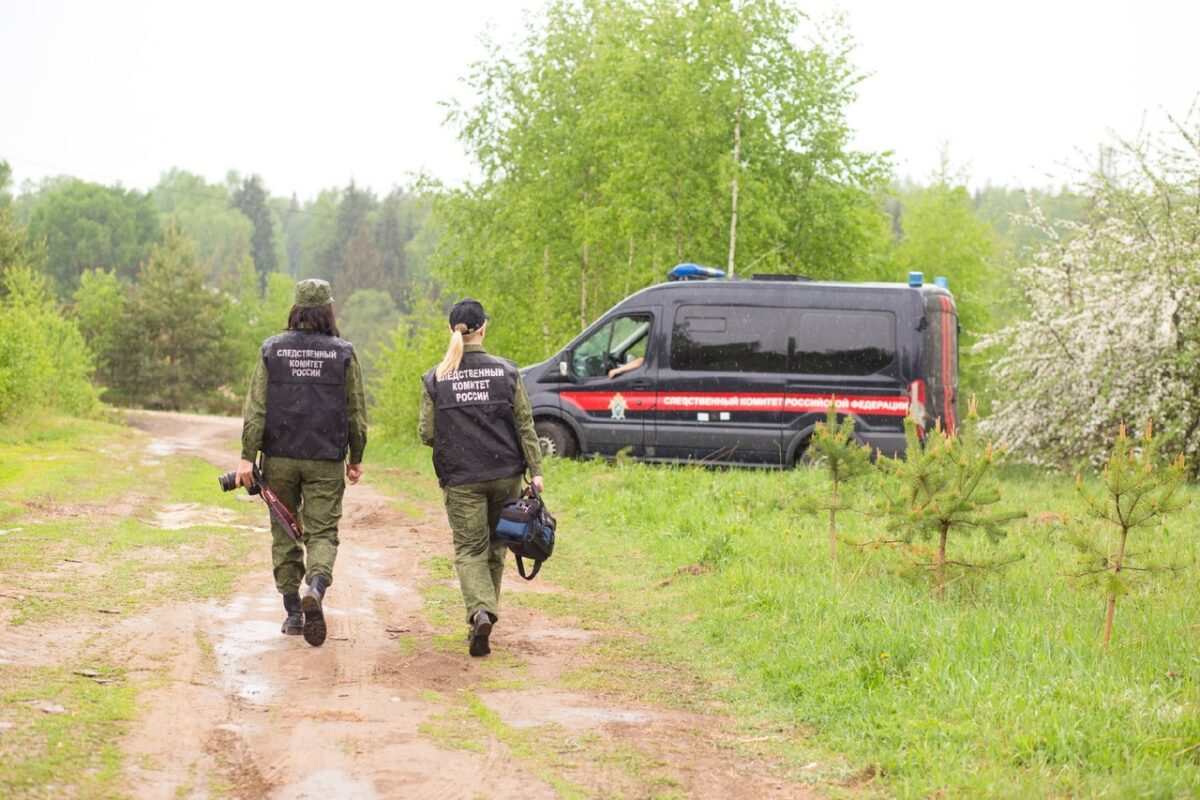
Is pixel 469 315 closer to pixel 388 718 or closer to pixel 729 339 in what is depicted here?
pixel 388 718

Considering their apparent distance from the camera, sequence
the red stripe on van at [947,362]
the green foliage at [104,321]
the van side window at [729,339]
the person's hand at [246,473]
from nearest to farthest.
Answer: the person's hand at [246,473], the red stripe on van at [947,362], the van side window at [729,339], the green foliage at [104,321]

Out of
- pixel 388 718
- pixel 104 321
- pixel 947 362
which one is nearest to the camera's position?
pixel 388 718

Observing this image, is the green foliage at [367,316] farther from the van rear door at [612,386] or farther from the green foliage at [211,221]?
the van rear door at [612,386]

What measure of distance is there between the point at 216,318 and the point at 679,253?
1899 inches

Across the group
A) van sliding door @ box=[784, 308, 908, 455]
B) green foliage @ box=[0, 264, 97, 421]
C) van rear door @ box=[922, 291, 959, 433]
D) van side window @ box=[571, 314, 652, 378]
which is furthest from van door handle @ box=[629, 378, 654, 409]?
green foliage @ box=[0, 264, 97, 421]

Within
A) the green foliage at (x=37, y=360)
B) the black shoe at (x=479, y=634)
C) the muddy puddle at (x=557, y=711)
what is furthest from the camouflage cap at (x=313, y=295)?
the green foliage at (x=37, y=360)

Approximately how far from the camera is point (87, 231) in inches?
4065

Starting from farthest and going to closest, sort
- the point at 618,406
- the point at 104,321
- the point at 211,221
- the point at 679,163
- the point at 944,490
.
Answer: the point at 211,221, the point at 104,321, the point at 679,163, the point at 618,406, the point at 944,490

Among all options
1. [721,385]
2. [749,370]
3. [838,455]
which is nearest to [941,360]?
[749,370]

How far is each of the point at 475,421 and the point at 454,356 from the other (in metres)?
0.39

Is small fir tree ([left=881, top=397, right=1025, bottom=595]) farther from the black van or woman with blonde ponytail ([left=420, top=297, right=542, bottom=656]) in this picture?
the black van

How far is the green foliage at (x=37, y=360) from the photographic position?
24.1m

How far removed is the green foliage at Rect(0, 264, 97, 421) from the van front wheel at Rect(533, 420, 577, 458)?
1086 cm

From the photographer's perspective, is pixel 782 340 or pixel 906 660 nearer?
pixel 906 660
